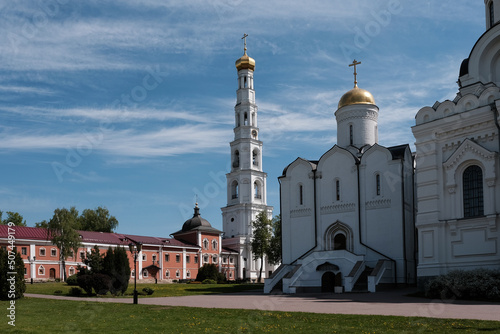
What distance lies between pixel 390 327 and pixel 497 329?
88.6 inches

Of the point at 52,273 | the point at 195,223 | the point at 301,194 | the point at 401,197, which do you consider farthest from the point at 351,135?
the point at 52,273

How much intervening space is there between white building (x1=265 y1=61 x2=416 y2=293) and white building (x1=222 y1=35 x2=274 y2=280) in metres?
25.2

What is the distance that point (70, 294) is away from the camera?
28.6 m

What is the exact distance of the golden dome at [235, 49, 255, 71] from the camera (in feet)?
212

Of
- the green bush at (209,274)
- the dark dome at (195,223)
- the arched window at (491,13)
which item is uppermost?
the arched window at (491,13)

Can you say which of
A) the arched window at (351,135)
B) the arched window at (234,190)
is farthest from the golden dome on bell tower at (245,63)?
the arched window at (351,135)

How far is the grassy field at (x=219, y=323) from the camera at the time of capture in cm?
1227

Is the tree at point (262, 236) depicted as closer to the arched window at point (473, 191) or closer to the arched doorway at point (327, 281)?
the arched doorway at point (327, 281)

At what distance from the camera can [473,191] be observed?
989 inches

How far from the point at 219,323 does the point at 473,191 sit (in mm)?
15993

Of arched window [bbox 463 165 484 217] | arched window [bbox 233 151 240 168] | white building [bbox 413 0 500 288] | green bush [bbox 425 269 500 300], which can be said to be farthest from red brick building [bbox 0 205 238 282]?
arched window [bbox 463 165 484 217]

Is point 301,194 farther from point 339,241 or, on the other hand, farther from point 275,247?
point 275,247

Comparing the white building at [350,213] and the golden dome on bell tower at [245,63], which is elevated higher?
the golden dome on bell tower at [245,63]

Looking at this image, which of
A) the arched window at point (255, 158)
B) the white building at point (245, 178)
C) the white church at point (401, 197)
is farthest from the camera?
the arched window at point (255, 158)
